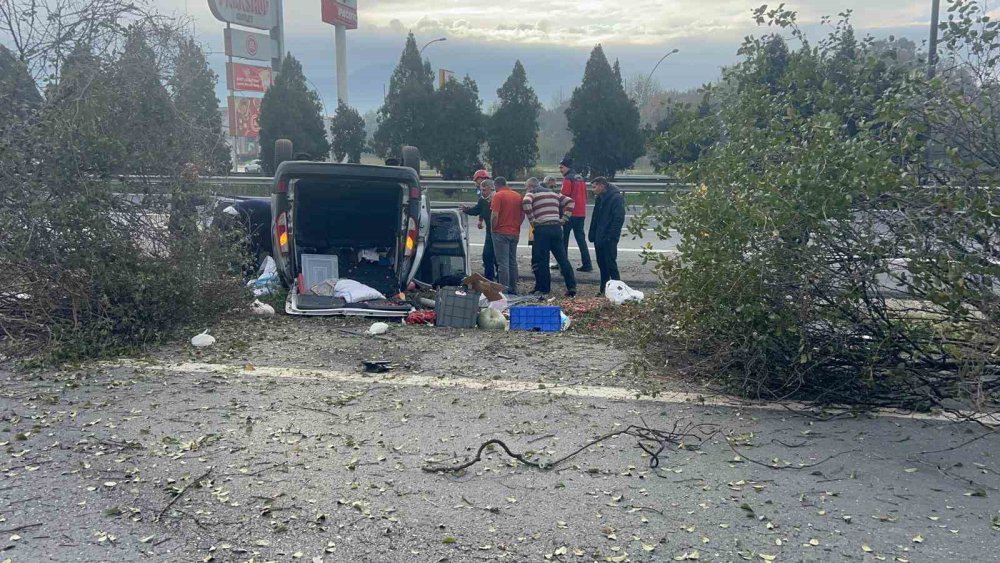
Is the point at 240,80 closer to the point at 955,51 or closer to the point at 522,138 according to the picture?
the point at 522,138

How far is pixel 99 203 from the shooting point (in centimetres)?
727

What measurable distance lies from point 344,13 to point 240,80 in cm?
718

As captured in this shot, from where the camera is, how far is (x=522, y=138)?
29547mm

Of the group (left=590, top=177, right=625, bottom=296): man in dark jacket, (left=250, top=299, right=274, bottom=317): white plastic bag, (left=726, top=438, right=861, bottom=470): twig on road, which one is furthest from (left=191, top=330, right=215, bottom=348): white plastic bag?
(left=590, top=177, right=625, bottom=296): man in dark jacket

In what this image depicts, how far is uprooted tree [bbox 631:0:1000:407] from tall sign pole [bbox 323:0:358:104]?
3657cm

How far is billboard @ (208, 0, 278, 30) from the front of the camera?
36.0 metres

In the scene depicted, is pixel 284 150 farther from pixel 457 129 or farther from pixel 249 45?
pixel 249 45

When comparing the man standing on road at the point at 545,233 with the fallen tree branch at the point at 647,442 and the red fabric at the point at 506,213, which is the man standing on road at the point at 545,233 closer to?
the red fabric at the point at 506,213

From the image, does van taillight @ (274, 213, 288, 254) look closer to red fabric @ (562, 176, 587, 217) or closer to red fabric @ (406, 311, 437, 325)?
red fabric @ (406, 311, 437, 325)

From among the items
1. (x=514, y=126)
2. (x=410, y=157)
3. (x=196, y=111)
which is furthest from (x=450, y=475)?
(x=514, y=126)

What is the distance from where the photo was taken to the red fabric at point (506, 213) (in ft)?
35.7

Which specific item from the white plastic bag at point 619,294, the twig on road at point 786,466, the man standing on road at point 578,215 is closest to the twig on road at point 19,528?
the twig on road at point 786,466

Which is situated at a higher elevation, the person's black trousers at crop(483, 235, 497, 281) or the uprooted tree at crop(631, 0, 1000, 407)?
the uprooted tree at crop(631, 0, 1000, 407)

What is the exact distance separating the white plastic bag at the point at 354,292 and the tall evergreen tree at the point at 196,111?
6.15 ft
